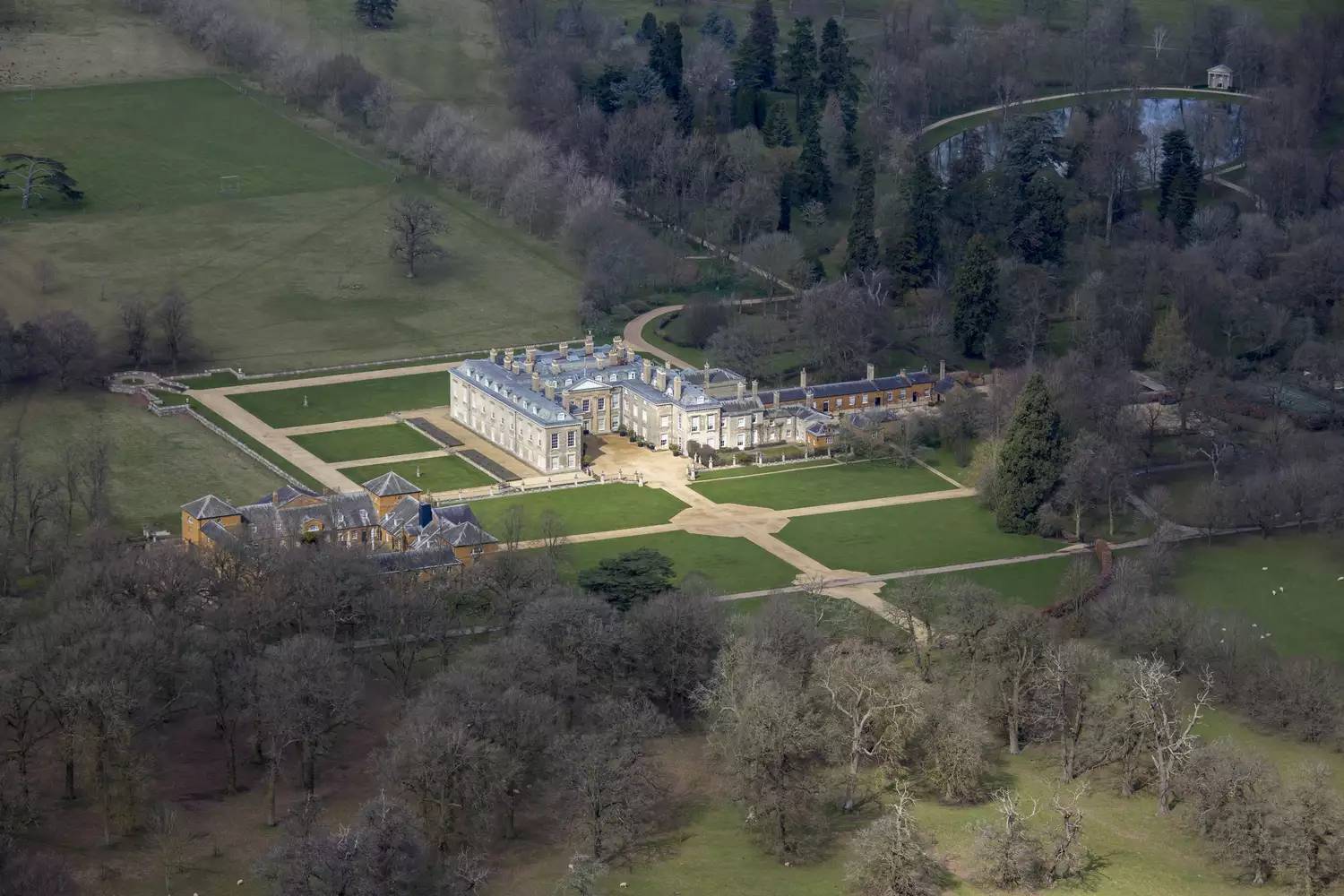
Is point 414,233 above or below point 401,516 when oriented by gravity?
above

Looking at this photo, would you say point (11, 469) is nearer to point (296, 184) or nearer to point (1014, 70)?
point (296, 184)

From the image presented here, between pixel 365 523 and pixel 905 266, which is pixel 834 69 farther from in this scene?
pixel 365 523

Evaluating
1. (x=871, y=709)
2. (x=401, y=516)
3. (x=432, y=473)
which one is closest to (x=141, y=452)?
(x=432, y=473)

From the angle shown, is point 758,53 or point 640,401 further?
point 758,53

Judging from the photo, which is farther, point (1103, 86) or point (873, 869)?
point (1103, 86)

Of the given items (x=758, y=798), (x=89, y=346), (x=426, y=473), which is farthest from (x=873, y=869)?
(x=89, y=346)

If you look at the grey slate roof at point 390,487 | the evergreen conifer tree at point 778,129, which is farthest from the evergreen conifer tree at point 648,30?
the grey slate roof at point 390,487

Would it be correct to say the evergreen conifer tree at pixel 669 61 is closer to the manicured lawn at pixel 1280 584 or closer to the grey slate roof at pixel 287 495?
the grey slate roof at pixel 287 495
